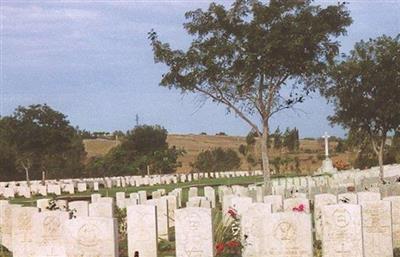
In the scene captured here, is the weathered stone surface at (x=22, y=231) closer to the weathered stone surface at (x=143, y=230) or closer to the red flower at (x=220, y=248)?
the weathered stone surface at (x=143, y=230)

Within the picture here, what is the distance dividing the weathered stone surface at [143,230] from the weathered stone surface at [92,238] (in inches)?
118

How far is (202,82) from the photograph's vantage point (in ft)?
118

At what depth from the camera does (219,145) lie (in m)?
131

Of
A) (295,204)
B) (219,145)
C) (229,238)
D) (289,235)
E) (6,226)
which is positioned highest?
(219,145)

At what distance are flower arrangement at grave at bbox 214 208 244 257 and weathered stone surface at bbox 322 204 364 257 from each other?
7.53 ft

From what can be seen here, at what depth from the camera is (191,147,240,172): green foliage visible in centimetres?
8338

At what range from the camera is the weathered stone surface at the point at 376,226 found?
635 inches

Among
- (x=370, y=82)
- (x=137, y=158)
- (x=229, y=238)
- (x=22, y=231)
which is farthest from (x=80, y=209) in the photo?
(x=137, y=158)

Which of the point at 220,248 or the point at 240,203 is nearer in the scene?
the point at 220,248

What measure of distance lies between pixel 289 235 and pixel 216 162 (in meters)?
70.3

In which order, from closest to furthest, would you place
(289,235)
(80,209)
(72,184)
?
(289,235)
(80,209)
(72,184)

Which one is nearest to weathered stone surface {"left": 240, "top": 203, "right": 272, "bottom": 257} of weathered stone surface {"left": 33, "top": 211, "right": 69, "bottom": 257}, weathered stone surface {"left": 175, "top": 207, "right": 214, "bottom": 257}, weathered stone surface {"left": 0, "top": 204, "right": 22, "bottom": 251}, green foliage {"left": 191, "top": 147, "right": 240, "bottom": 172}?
weathered stone surface {"left": 175, "top": 207, "right": 214, "bottom": 257}

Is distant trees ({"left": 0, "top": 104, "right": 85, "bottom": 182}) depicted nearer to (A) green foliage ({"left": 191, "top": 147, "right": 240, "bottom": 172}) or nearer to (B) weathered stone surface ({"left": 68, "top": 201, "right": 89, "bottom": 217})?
(A) green foliage ({"left": 191, "top": 147, "right": 240, "bottom": 172})

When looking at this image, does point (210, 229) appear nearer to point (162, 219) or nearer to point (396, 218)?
point (396, 218)
